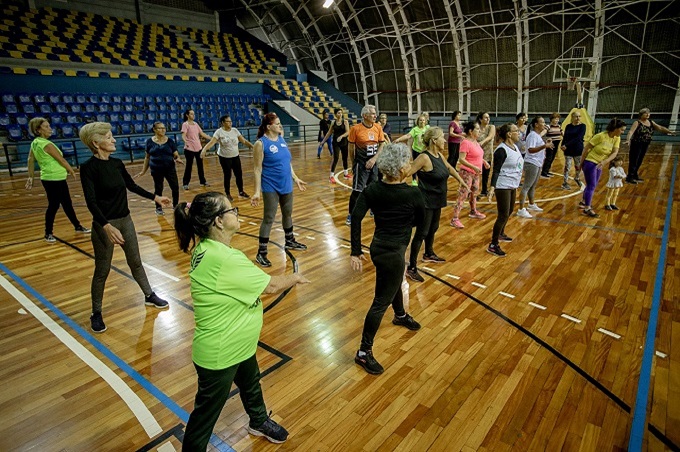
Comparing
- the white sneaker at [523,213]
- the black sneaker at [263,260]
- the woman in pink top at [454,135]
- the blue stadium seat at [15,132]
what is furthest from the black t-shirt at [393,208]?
the blue stadium seat at [15,132]

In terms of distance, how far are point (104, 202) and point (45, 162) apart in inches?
126

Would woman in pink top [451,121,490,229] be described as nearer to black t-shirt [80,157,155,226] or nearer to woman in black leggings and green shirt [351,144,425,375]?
woman in black leggings and green shirt [351,144,425,375]

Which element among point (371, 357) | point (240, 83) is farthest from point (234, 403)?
point (240, 83)

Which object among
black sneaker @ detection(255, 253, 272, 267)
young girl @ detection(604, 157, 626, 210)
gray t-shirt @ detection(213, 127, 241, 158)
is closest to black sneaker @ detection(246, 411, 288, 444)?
black sneaker @ detection(255, 253, 272, 267)

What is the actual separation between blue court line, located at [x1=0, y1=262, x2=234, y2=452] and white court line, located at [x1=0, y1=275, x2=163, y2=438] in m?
0.07

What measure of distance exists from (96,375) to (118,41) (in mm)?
19900

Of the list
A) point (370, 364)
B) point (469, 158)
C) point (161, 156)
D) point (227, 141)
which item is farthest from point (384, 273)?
point (227, 141)

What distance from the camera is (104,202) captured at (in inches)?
136

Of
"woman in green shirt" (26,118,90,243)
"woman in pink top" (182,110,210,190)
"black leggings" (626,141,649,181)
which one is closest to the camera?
"woman in green shirt" (26,118,90,243)

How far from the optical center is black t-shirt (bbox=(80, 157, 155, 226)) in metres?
3.28

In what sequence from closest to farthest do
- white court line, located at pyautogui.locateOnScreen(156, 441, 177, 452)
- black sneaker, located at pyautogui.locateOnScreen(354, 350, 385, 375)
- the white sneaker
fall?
white court line, located at pyautogui.locateOnScreen(156, 441, 177, 452) < black sneaker, located at pyautogui.locateOnScreen(354, 350, 385, 375) < the white sneaker

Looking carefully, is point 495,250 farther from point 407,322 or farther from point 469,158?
point 407,322

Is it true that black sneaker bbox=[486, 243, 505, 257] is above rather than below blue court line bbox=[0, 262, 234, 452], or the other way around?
below

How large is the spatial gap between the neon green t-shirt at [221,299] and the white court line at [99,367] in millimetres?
1044
